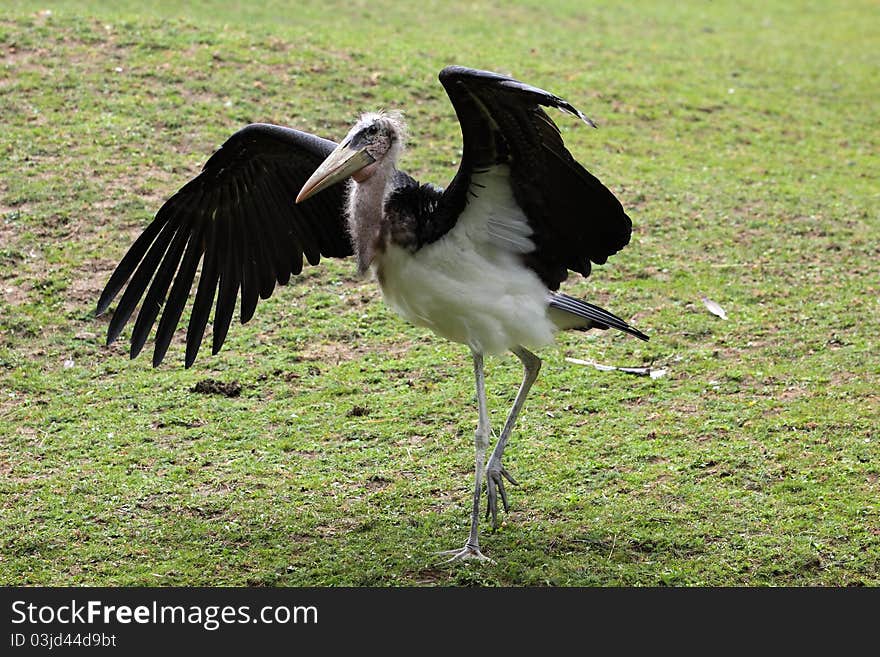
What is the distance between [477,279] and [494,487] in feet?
3.01

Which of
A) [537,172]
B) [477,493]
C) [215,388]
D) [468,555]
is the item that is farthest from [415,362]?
[537,172]

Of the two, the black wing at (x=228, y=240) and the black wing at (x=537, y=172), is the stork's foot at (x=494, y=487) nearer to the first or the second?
the black wing at (x=537, y=172)

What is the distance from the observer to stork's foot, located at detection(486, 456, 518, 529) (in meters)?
5.16

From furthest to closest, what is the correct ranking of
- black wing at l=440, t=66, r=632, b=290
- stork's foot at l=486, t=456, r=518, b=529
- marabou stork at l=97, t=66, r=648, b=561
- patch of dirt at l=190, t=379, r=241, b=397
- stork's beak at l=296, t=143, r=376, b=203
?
patch of dirt at l=190, t=379, r=241, b=397 < stork's foot at l=486, t=456, r=518, b=529 < stork's beak at l=296, t=143, r=376, b=203 < marabou stork at l=97, t=66, r=648, b=561 < black wing at l=440, t=66, r=632, b=290

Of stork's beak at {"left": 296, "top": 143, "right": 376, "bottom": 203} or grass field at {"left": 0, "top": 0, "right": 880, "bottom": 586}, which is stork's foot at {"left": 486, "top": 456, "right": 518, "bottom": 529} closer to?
grass field at {"left": 0, "top": 0, "right": 880, "bottom": 586}

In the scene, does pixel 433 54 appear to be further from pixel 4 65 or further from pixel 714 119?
pixel 4 65

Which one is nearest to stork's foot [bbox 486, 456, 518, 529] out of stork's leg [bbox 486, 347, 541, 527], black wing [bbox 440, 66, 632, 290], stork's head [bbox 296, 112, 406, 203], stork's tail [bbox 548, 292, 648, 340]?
stork's leg [bbox 486, 347, 541, 527]

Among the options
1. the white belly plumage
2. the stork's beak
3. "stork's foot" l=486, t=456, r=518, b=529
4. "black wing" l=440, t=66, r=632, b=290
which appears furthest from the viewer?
"stork's foot" l=486, t=456, r=518, b=529

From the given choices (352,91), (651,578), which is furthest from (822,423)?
(352,91)

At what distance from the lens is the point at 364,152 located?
16.3 ft

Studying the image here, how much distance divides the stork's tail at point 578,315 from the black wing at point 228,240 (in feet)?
3.81

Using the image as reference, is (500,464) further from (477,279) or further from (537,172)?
(537,172)

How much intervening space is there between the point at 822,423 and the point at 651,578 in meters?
1.78

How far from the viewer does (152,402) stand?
21.5 ft
